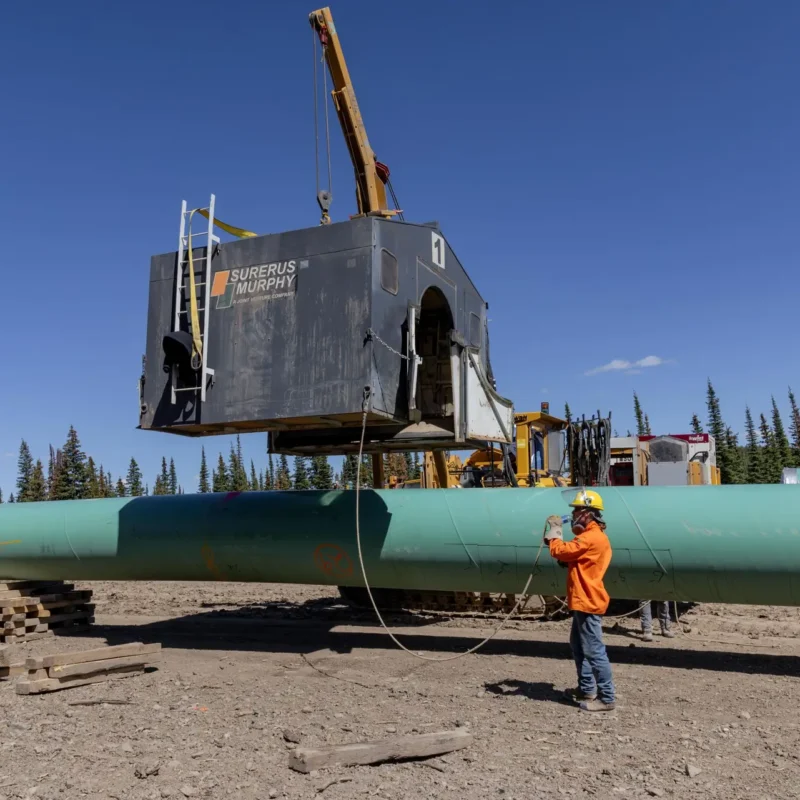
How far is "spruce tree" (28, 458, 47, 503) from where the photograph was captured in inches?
2859

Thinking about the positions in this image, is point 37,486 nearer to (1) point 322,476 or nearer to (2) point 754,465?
(1) point 322,476

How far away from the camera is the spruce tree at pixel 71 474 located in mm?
63375

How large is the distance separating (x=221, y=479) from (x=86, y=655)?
295 ft

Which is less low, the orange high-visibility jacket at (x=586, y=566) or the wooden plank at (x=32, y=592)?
the orange high-visibility jacket at (x=586, y=566)

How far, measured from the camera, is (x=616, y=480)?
49.3ft

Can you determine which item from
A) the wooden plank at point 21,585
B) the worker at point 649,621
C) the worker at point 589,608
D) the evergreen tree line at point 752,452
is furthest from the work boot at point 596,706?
the evergreen tree line at point 752,452

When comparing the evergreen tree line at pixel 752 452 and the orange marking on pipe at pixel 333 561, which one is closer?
the orange marking on pipe at pixel 333 561

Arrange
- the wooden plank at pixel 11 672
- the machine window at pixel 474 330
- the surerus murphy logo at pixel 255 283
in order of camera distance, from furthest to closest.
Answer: the machine window at pixel 474 330 → the wooden plank at pixel 11 672 → the surerus murphy logo at pixel 255 283

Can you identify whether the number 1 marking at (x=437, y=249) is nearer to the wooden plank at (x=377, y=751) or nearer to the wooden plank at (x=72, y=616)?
the wooden plank at (x=377, y=751)

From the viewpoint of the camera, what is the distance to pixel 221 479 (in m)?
95.4

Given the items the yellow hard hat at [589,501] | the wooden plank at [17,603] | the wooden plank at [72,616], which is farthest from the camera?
the wooden plank at [72,616]

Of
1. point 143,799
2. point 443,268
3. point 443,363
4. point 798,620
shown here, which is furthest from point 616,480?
point 143,799

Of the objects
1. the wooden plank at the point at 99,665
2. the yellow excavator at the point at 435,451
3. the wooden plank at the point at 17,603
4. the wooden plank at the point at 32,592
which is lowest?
the wooden plank at the point at 99,665

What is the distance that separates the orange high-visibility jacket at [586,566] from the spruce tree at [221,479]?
86500 mm
